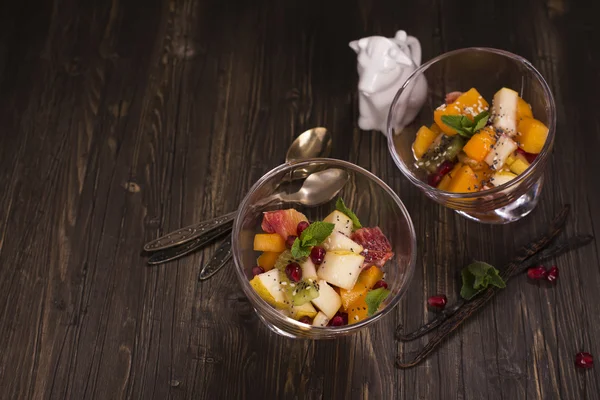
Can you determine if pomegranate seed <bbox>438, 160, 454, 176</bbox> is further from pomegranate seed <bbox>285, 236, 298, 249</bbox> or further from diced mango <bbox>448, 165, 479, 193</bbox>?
pomegranate seed <bbox>285, 236, 298, 249</bbox>

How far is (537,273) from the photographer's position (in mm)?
2420

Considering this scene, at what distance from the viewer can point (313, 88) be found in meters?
2.82

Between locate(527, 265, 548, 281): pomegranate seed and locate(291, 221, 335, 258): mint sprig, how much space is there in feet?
2.39

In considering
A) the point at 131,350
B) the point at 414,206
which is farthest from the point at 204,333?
the point at 414,206

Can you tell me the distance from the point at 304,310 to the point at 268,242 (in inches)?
9.8

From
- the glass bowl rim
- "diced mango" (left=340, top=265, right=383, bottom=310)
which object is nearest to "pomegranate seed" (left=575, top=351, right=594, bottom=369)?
the glass bowl rim

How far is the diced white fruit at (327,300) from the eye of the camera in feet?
7.01

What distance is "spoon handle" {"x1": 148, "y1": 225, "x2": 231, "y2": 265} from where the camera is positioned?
2.52m

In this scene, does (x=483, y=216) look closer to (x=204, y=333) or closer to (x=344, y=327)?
(x=344, y=327)

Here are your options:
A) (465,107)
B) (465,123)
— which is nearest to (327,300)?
(465,123)

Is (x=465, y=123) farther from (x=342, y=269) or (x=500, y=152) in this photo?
(x=342, y=269)

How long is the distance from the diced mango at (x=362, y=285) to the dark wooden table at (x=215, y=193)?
248 mm

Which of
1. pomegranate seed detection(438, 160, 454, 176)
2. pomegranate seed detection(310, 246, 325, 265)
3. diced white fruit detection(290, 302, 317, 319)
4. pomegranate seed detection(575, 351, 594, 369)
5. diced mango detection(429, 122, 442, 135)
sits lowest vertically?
pomegranate seed detection(575, 351, 594, 369)

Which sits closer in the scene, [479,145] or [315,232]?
[315,232]
